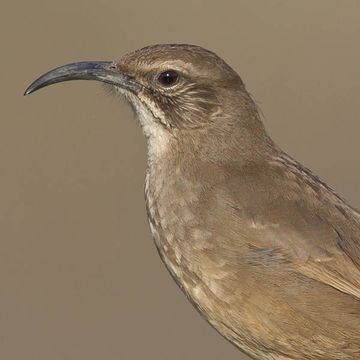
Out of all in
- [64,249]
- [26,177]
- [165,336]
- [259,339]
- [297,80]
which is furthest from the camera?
[297,80]

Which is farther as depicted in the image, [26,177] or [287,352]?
[26,177]

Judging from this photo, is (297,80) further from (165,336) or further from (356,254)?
(356,254)

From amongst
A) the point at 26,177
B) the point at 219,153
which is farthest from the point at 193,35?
the point at 219,153

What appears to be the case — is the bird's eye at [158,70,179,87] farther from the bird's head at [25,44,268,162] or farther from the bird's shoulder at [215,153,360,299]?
the bird's shoulder at [215,153,360,299]

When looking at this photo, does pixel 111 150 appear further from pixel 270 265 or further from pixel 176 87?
pixel 270 265

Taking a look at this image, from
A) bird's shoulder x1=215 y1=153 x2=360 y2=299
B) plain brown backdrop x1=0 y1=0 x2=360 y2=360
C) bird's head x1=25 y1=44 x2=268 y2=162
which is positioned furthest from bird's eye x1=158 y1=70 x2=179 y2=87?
plain brown backdrop x1=0 y1=0 x2=360 y2=360

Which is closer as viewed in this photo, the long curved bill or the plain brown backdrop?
the long curved bill

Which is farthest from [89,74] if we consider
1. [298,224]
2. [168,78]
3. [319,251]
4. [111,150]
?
[111,150]
